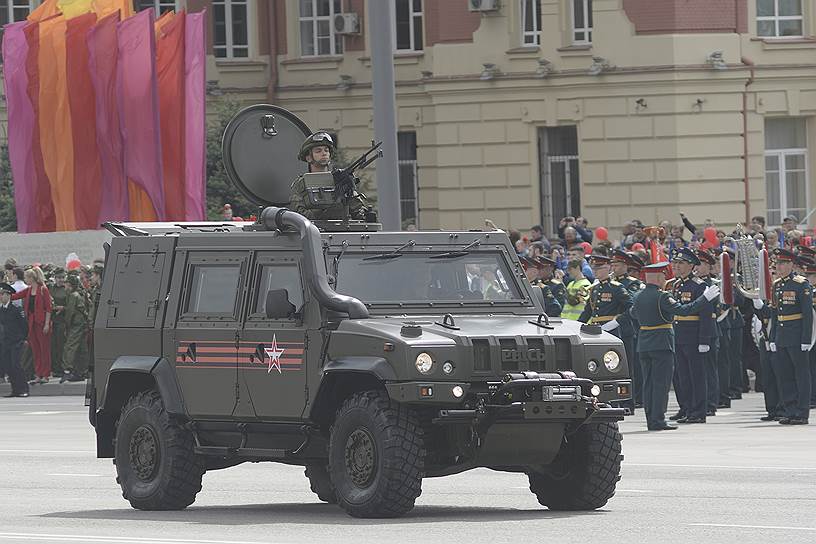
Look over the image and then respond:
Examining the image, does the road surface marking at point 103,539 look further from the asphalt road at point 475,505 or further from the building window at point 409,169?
the building window at point 409,169

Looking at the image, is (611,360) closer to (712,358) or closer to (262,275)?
(262,275)

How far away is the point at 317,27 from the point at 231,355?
3155 centimetres

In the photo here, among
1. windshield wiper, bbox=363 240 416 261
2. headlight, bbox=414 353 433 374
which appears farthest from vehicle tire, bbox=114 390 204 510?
headlight, bbox=414 353 433 374

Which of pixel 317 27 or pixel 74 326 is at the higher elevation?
pixel 317 27

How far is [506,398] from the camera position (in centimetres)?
1393

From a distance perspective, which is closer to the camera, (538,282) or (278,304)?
(278,304)

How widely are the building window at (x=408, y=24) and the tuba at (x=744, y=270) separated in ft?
62.3

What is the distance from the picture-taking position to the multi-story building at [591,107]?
40625 millimetres

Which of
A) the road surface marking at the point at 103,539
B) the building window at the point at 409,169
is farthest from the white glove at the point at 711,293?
the building window at the point at 409,169

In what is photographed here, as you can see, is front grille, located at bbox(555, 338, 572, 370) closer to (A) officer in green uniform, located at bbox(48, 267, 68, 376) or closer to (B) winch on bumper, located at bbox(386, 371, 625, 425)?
(B) winch on bumper, located at bbox(386, 371, 625, 425)

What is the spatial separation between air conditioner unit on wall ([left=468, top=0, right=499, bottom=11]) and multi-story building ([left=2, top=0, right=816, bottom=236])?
35 mm

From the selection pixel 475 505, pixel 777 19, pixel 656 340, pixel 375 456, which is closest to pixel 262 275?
pixel 375 456

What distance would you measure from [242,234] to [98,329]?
1539mm

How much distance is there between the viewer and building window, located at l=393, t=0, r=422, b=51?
44.6 m
